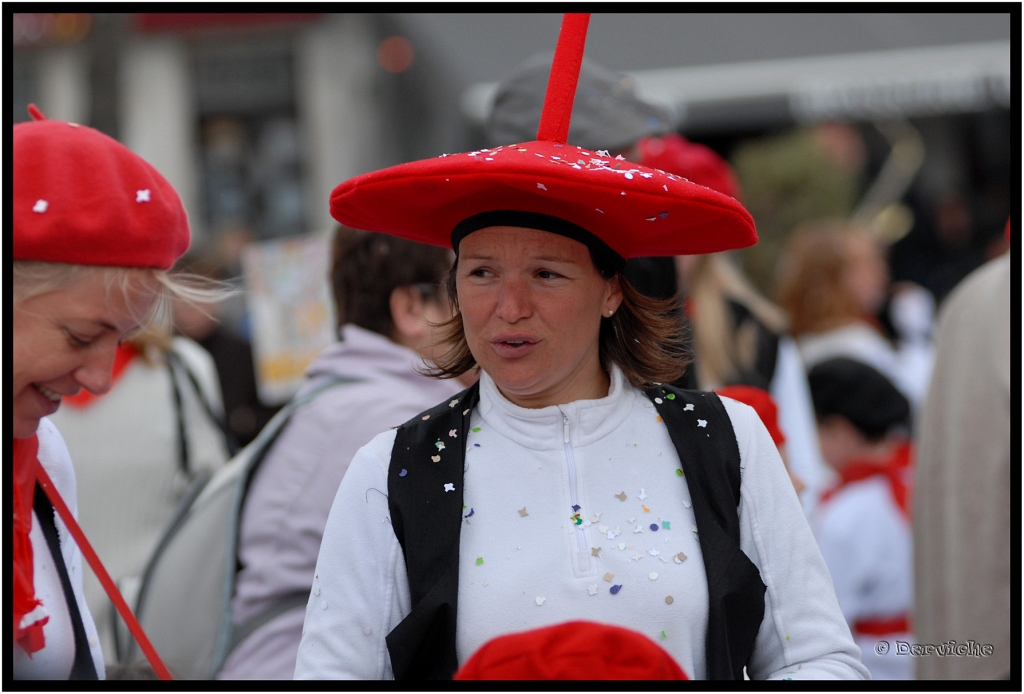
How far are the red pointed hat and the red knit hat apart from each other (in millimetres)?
306

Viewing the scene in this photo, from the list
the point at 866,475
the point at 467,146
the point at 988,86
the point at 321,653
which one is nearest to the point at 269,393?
the point at 866,475

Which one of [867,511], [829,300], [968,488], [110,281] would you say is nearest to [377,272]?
[110,281]

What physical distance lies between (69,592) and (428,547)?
642 millimetres

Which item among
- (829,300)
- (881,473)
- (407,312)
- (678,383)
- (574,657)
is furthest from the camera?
(829,300)

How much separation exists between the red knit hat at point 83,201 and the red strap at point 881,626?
3055 mm

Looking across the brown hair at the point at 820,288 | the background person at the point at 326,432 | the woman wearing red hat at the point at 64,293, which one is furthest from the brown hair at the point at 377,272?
the brown hair at the point at 820,288

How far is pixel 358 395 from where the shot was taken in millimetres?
2297

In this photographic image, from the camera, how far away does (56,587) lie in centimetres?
176

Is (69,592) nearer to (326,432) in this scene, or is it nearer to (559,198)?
(326,432)

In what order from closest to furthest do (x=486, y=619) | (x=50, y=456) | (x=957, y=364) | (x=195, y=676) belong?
(x=486, y=619)
(x=50, y=456)
(x=195, y=676)
(x=957, y=364)

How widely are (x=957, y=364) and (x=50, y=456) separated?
2364mm

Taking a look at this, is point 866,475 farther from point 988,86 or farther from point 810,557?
point 988,86

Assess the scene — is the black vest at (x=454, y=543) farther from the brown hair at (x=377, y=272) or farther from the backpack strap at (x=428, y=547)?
the brown hair at (x=377, y=272)

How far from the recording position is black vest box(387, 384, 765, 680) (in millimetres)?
1583
